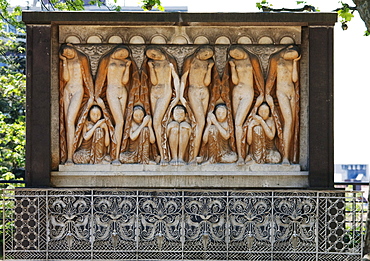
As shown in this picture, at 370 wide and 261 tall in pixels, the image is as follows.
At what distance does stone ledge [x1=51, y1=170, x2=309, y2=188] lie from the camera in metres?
14.1

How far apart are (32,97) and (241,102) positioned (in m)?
3.49

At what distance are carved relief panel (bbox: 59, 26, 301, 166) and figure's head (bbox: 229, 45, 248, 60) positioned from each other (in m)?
0.02

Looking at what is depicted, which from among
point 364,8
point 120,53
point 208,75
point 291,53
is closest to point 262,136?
point 208,75

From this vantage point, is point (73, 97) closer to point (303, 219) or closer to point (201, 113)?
point (201, 113)

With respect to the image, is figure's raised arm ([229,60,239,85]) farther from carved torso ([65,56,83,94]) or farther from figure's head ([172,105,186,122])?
carved torso ([65,56,83,94])

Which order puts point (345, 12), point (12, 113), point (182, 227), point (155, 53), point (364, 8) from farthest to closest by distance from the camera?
point (12, 113) → point (345, 12) → point (155, 53) → point (182, 227) → point (364, 8)

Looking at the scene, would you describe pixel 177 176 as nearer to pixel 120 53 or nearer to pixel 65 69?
pixel 120 53

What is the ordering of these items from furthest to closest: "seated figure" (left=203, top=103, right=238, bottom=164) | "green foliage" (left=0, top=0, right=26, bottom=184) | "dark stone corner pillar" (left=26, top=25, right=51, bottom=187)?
"green foliage" (left=0, top=0, right=26, bottom=184) < "seated figure" (left=203, top=103, right=238, bottom=164) < "dark stone corner pillar" (left=26, top=25, right=51, bottom=187)

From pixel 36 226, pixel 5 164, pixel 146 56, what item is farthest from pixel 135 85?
pixel 5 164

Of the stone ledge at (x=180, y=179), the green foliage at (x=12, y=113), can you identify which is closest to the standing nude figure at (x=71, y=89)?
the stone ledge at (x=180, y=179)

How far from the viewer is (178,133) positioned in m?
14.1

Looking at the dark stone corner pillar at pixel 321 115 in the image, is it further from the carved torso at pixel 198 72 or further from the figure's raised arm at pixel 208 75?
the carved torso at pixel 198 72

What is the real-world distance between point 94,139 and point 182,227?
2.13 metres

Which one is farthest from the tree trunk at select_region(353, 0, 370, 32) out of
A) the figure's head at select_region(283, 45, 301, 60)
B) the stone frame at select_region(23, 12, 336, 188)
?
the figure's head at select_region(283, 45, 301, 60)
